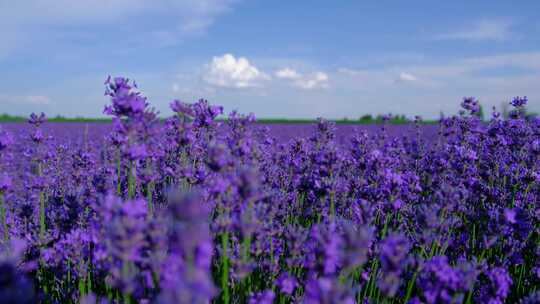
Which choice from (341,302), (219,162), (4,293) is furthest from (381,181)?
(4,293)

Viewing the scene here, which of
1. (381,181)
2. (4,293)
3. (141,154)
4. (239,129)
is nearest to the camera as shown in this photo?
(4,293)

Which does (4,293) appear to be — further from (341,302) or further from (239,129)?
(239,129)

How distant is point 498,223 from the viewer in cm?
260

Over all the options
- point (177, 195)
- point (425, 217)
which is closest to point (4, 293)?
point (177, 195)

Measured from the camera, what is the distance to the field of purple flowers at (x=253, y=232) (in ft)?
4.26

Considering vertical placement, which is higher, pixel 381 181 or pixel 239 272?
pixel 381 181

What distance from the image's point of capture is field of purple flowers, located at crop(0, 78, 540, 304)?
130 cm

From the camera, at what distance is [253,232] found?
6.56 feet

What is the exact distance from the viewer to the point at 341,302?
1.18m

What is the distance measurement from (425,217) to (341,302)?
3.73 ft

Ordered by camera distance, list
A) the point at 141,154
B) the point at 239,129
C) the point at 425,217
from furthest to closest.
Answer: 1. the point at 239,129
2. the point at 425,217
3. the point at 141,154

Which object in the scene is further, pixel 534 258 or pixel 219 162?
pixel 534 258

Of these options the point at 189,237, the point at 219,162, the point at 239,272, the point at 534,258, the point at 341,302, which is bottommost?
the point at 534,258

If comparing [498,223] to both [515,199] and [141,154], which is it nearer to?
[515,199]
